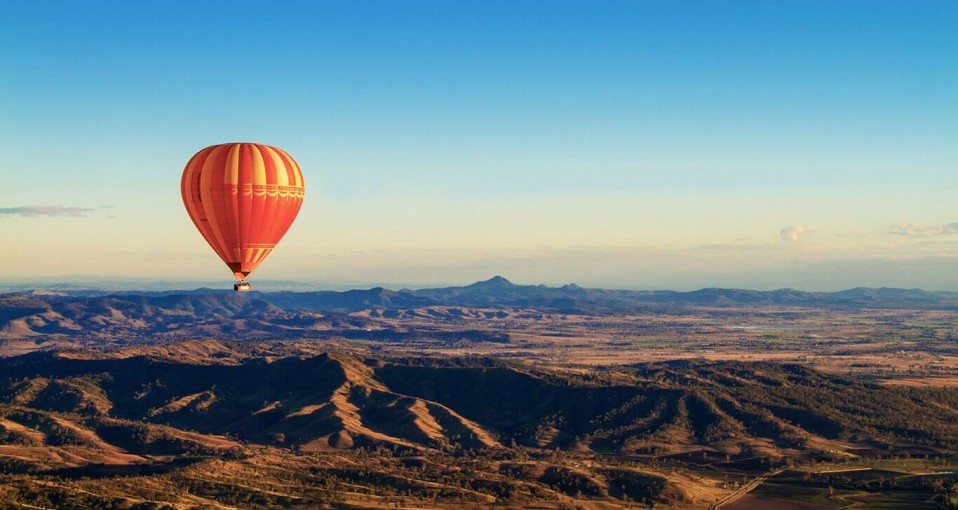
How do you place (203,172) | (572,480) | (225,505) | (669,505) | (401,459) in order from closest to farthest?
(203,172) → (225,505) → (669,505) → (572,480) → (401,459)

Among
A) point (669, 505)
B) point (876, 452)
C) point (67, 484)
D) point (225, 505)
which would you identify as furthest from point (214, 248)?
point (876, 452)

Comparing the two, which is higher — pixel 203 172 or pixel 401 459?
pixel 203 172

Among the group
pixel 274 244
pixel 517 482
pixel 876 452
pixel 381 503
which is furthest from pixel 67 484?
pixel 876 452

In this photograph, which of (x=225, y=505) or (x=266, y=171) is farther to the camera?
(x=225, y=505)

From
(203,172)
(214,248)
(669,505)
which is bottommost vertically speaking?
(669,505)

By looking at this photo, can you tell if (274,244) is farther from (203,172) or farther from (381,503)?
(381,503)

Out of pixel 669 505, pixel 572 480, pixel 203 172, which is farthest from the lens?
pixel 572 480

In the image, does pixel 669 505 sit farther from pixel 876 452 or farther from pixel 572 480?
pixel 876 452
